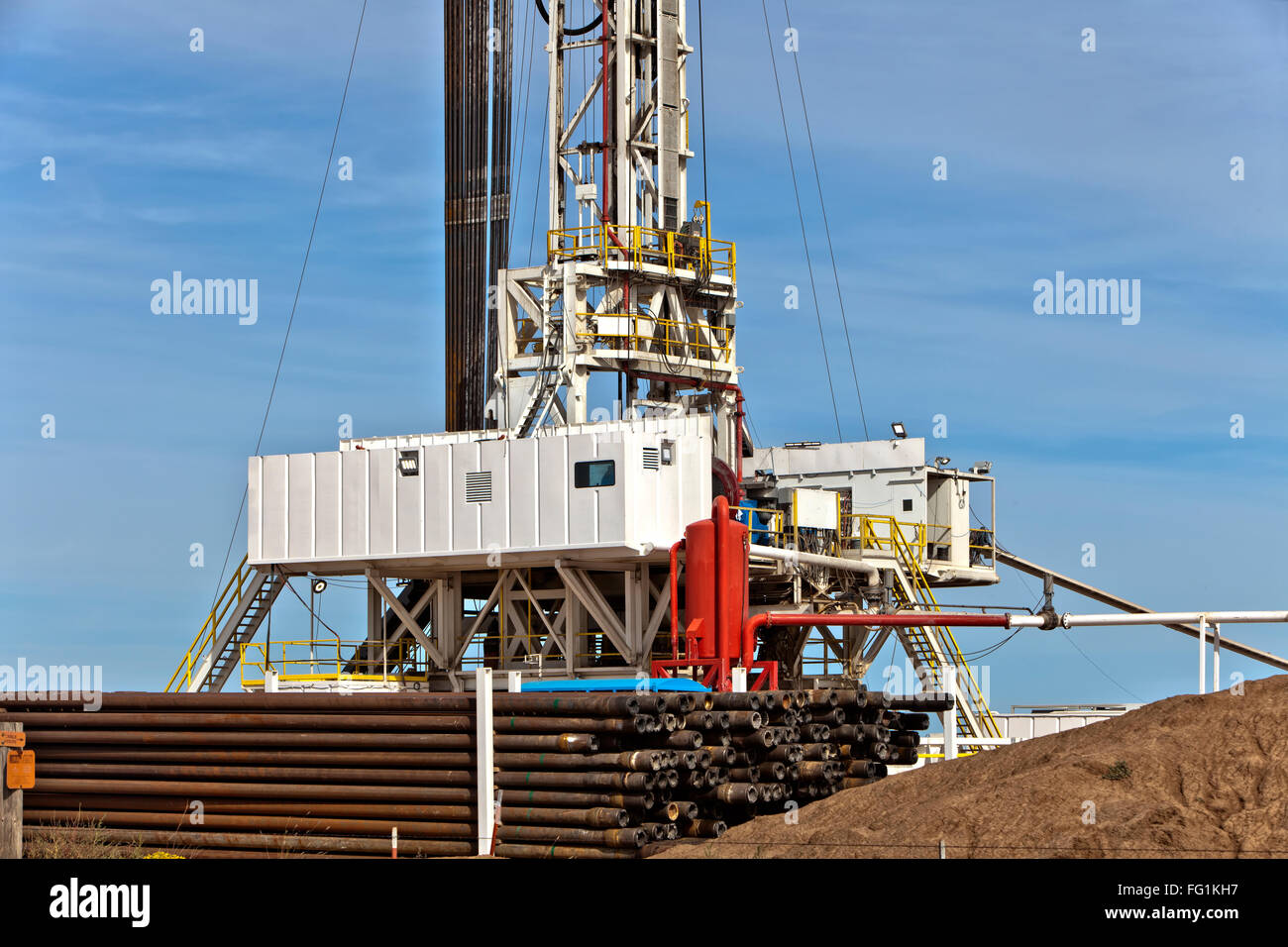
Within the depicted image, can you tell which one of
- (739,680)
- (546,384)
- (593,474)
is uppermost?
(546,384)

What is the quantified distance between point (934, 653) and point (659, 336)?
8893 mm

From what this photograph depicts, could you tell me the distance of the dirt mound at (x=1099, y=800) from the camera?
1708cm

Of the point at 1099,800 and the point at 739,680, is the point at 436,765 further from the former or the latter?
the point at 1099,800

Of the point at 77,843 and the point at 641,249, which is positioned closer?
the point at 77,843

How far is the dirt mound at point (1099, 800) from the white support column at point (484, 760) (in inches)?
129

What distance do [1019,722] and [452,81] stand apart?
20.1m

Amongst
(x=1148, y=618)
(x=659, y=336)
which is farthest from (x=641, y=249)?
(x=1148, y=618)

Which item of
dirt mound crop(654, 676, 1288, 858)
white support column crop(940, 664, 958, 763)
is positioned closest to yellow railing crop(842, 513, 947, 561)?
white support column crop(940, 664, 958, 763)

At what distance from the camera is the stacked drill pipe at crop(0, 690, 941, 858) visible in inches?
909

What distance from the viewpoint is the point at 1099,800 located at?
1808 cm

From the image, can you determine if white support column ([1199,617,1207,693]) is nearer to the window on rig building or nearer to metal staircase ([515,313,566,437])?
the window on rig building
